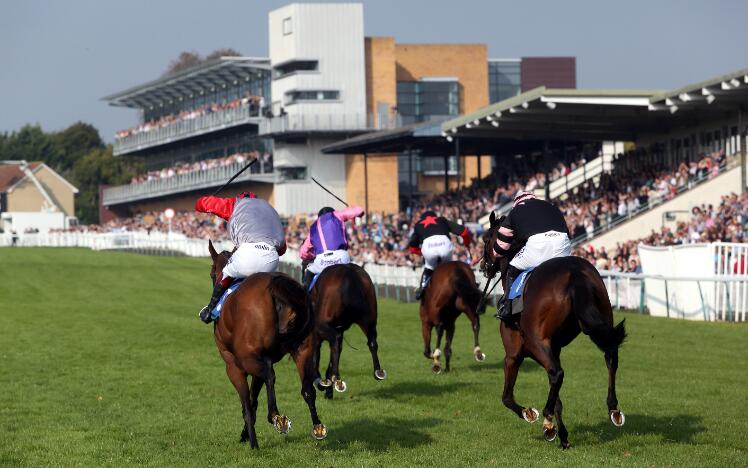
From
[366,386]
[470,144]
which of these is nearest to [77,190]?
[470,144]

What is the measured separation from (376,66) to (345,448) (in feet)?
217

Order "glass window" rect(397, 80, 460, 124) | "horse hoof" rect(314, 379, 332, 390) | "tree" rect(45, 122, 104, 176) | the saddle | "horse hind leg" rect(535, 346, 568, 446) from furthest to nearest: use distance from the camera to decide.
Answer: "tree" rect(45, 122, 104, 176)
"glass window" rect(397, 80, 460, 124)
"horse hoof" rect(314, 379, 332, 390)
the saddle
"horse hind leg" rect(535, 346, 568, 446)

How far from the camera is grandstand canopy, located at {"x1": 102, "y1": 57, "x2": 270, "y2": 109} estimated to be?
246 feet

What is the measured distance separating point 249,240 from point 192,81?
73.8m

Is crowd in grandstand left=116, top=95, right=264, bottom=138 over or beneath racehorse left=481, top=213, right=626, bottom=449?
over

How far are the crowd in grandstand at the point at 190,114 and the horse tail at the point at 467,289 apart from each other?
59496 millimetres

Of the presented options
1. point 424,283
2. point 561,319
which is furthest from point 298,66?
point 561,319

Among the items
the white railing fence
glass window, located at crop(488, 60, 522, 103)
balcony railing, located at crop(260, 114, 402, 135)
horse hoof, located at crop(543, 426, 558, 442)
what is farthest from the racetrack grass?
glass window, located at crop(488, 60, 522, 103)

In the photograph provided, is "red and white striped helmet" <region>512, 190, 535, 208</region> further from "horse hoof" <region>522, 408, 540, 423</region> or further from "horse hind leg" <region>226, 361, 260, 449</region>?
"horse hind leg" <region>226, 361, 260, 449</region>

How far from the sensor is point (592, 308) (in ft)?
31.1

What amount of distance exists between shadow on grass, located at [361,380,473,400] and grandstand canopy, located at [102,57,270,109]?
61.7 metres

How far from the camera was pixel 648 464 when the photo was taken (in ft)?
29.4

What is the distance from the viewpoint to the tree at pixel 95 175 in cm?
10757

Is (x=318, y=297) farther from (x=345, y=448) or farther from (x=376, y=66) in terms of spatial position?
(x=376, y=66)
